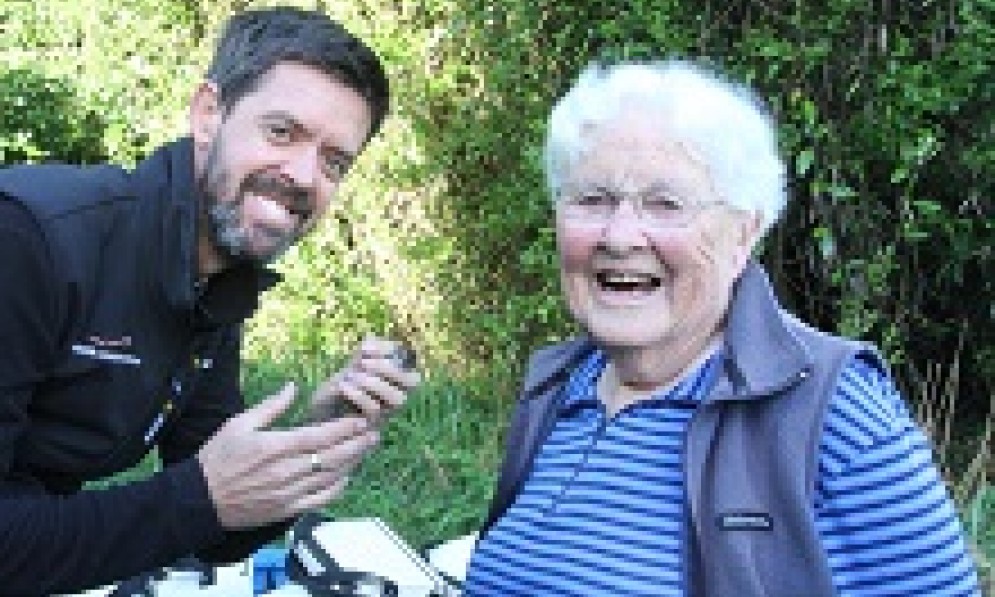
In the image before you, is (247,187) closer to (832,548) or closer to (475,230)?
(832,548)

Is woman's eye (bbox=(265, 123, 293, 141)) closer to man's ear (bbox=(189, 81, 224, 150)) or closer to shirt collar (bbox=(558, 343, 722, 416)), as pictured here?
man's ear (bbox=(189, 81, 224, 150))

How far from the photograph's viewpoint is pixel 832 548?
85.1 inches

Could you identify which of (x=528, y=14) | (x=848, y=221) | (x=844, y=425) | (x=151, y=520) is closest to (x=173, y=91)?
(x=528, y=14)

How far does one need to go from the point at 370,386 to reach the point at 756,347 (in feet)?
2.22

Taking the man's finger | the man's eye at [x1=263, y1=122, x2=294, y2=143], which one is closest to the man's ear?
the man's eye at [x1=263, y1=122, x2=294, y2=143]

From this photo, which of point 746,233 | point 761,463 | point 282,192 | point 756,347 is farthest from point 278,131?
point 761,463

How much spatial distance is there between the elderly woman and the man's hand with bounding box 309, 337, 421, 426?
1.07 ft

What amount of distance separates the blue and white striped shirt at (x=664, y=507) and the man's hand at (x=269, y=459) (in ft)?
1.24

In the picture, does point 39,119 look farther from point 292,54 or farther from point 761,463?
point 761,463

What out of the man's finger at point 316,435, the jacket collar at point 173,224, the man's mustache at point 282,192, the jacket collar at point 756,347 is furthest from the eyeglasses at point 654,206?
the jacket collar at point 173,224

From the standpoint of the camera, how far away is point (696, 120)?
234 centimetres

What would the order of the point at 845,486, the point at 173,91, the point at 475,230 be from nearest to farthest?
the point at 845,486
the point at 475,230
the point at 173,91

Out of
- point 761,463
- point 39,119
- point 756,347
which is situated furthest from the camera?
point 39,119

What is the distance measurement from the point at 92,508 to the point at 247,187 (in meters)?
0.72
